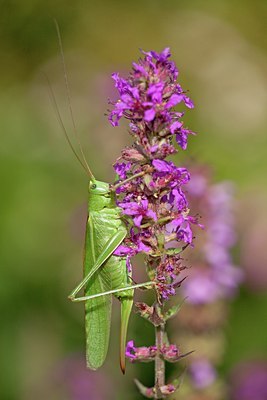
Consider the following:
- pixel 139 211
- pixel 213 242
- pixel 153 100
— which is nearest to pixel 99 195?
pixel 139 211

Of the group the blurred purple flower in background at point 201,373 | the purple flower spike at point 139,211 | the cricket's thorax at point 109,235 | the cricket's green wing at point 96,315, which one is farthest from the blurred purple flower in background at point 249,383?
the purple flower spike at point 139,211

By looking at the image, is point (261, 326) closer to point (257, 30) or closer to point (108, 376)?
point (108, 376)

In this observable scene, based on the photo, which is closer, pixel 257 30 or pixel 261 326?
pixel 261 326

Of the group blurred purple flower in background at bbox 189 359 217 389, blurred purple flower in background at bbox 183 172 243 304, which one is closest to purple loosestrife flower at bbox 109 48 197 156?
blurred purple flower in background at bbox 183 172 243 304

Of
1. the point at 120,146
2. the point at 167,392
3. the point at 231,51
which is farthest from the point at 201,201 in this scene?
the point at 231,51

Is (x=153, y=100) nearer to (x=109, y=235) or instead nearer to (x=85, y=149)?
(x=109, y=235)

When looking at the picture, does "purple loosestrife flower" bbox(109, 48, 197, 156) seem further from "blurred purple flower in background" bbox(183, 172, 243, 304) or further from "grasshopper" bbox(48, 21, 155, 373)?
"blurred purple flower in background" bbox(183, 172, 243, 304)
